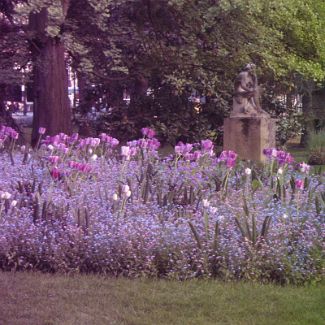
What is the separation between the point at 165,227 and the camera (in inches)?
247

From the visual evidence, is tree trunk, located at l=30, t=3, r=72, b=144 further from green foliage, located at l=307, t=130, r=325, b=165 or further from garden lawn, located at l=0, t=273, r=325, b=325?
garden lawn, located at l=0, t=273, r=325, b=325

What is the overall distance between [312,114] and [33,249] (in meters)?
22.6

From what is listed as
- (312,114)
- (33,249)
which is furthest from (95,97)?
(33,249)

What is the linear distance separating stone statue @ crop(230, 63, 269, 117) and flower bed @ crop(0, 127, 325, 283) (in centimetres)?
634

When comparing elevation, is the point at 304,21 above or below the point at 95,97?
above

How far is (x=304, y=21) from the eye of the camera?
19859mm

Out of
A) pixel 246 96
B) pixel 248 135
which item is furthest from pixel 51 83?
pixel 248 135

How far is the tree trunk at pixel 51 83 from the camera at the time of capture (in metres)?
15.6

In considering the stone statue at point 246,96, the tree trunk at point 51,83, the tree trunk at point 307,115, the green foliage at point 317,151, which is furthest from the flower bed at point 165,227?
the tree trunk at point 307,115

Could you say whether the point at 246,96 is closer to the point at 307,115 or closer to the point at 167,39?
the point at 167,39

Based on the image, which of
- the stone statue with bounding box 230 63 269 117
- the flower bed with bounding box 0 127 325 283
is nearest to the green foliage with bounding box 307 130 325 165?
the stone statue with bounding box 230 63 269 117

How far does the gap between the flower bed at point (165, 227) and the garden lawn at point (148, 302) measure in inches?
7.6

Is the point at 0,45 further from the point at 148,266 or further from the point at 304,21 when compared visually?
the point at 148,266

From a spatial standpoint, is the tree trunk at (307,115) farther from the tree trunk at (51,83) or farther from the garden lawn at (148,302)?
the garden lawn at (148,302)
